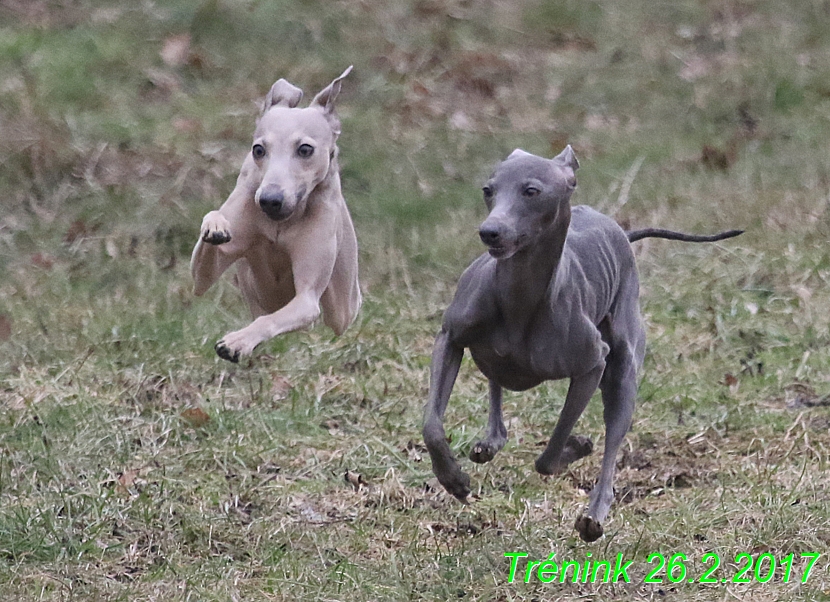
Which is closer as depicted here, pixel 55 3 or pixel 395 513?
pixel 395 513

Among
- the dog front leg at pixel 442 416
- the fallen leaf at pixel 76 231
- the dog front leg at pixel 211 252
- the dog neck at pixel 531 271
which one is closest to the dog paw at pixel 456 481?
the dog front leg at pixel 442 416

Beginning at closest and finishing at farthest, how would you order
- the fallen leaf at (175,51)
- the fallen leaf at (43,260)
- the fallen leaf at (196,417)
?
the fallen leaf at (196,417)
the fallen leaf at (43,260)
the fallen leaf at (175,51)

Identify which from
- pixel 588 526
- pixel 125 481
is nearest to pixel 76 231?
pixel 125 481

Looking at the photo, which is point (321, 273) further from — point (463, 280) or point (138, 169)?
point (138, 169)

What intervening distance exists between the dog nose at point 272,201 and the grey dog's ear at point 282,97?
1.27 feet

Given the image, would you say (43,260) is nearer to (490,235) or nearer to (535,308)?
(535,308)

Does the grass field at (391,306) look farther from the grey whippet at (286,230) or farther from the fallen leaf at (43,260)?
the grey whippet at (286,230)

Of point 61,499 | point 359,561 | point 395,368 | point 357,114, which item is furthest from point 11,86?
point 359,561

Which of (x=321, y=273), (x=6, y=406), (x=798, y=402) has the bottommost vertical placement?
(x=6, y=406)

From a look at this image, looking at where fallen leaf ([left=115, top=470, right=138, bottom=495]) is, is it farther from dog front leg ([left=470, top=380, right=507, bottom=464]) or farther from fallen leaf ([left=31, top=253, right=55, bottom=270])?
fallen leaf ([left=31, top=253, right=55, bottom=270])

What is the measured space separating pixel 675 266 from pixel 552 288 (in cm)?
442

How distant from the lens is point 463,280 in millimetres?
4086

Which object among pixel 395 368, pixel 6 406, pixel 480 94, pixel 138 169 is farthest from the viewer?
pixel 480 94

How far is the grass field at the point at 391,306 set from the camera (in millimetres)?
5242
